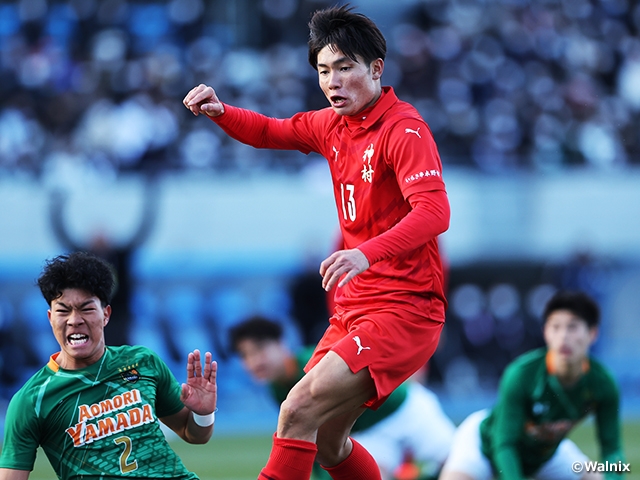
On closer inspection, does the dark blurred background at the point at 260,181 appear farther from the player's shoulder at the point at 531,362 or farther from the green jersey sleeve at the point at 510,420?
the green jersey sleeve at the point at 510,420

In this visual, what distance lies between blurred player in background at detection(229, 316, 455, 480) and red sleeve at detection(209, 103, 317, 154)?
1.78 m

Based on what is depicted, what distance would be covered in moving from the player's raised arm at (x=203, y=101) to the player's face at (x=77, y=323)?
3.76 ft

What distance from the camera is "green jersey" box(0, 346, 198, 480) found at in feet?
13.6

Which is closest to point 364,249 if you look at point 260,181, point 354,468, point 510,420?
point 354,468

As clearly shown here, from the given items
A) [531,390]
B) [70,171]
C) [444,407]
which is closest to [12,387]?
[70,171]

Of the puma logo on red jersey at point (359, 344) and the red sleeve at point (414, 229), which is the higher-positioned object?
the red sleeve at point (414, 229)

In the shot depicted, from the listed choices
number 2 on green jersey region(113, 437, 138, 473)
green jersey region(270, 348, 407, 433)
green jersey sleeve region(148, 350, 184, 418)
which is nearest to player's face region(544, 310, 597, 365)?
green jersey region(270, 348, 407, 433)

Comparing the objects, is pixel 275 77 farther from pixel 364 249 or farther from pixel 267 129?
pixel 364 249

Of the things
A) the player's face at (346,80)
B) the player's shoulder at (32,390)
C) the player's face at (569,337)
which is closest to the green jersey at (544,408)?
the player's face at (569,337)

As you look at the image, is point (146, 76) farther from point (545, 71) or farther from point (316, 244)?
point (545, 71)

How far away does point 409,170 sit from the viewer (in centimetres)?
434

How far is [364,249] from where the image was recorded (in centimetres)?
407

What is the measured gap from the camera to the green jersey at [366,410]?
6492mm

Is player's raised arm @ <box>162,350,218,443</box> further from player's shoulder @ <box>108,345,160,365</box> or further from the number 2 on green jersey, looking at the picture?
the number 2 on green jersey
